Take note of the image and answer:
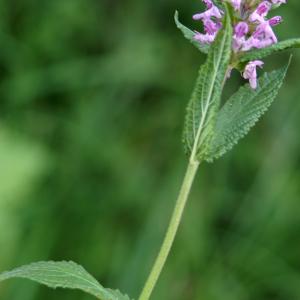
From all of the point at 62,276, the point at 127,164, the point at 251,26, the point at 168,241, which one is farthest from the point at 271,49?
the point at 127,164

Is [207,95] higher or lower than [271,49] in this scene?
lower

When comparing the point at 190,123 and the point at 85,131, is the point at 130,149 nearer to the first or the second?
the point at 85,131

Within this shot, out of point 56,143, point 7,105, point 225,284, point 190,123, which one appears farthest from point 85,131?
point 190,123

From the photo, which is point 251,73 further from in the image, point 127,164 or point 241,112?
point 127,164

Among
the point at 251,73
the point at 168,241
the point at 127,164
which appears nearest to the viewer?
the point at 168,241

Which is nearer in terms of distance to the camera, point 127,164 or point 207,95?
point 207,95

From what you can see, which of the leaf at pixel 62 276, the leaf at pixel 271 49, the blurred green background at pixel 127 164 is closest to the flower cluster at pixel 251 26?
the leaf at pixel 271 49

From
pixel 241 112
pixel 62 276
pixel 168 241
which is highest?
pixel 241 112

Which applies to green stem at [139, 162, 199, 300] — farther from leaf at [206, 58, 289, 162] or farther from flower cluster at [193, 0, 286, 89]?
flower cluster at [193, 0, 286, 89]
